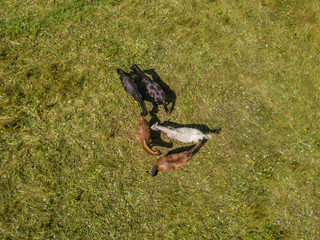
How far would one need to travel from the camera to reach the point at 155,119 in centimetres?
656

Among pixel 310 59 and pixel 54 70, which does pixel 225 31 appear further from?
pixel 54 70

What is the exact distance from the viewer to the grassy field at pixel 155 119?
593 cm

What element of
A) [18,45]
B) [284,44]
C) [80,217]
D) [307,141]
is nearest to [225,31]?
[284,44]

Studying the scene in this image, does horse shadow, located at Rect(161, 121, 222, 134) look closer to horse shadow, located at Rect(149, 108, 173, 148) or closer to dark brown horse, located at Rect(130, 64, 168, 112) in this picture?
horse shadow, located at Rect(149, 108, 173, 148)

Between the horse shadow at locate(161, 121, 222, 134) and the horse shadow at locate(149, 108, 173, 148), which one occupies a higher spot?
the horse shadow at locate(161, 121, 222, 134)

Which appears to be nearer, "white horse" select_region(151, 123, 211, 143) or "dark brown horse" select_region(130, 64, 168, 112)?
→ "dark brown horse" select_region(130, 64, 168, 112)

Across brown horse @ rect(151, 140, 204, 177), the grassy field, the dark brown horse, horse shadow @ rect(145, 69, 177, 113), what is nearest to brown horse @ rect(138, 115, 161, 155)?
brown horse @ rect(151, 140, 204, 177)

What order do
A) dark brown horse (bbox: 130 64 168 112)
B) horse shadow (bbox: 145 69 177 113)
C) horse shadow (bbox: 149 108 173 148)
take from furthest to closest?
1. horse shadow (bbox: 145 69 177 113)
2. horse shadow (bbox: 149 108 173 148)
3. dark brown horse (bbox: 130 64 168 112)

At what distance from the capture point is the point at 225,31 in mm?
7211

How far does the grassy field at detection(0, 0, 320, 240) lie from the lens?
19.5ft

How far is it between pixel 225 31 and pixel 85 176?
6.58m

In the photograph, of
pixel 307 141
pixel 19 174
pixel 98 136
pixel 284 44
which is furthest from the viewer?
pixel 284 44

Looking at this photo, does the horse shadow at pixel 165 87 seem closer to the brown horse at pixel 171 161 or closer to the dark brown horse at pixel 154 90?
the dark brown horse at pixel 154 90

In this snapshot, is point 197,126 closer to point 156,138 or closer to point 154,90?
point 156,138
